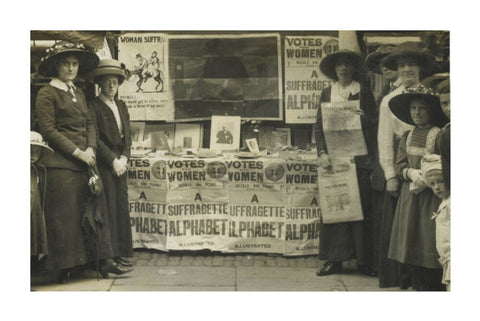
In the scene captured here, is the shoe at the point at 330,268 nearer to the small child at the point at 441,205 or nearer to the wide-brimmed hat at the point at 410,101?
the small child at the point at 441,205

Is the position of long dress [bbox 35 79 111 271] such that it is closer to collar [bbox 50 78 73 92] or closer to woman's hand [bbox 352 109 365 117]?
collar [bbox 50 78 73 92]

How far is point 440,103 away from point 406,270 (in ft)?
5.30

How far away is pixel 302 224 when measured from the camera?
7969mm

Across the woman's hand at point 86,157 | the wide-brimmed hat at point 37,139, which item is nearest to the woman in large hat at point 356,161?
the woman's hand at point 86,157

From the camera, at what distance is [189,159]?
26.1 ft

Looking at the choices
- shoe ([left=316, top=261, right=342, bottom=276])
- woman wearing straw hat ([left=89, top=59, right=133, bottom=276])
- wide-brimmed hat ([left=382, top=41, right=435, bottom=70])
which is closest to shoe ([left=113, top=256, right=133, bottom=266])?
woman wearing straw hat ([left=89, top=59, right=133, bottom=276])

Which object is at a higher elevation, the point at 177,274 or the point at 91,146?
the point at 91,146

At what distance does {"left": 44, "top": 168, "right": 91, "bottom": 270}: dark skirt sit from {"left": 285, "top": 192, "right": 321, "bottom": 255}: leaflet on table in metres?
1.96

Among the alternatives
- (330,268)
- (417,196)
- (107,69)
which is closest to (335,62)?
(417,196)

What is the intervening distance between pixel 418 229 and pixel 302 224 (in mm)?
1095

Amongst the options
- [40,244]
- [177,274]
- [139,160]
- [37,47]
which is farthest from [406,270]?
[37,47]

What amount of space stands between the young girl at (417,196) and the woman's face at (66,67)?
3.03 meters

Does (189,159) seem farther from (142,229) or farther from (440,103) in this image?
(440,103)

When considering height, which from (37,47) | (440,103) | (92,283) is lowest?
(92,283)
